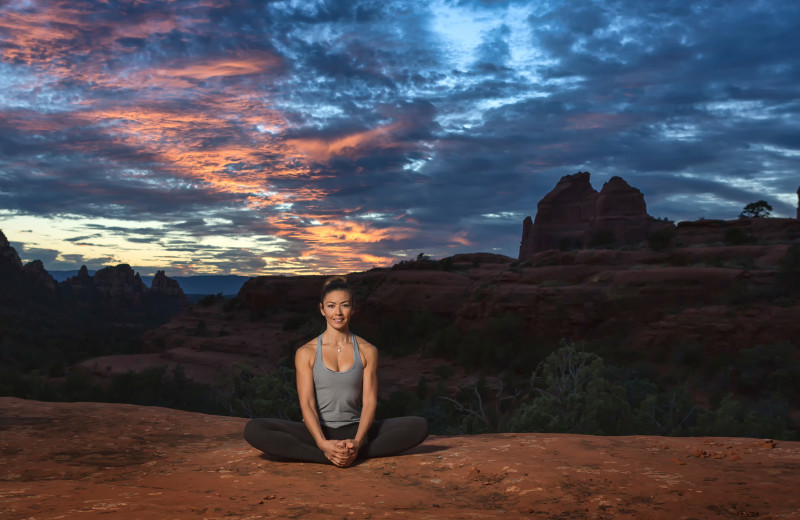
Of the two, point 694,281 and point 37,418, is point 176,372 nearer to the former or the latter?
point 37,418

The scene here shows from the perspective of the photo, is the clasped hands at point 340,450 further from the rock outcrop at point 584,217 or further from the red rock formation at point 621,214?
the red rock formation at point 621,214

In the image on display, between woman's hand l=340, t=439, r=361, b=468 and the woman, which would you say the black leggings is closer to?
the woman

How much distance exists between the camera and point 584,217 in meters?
72.3

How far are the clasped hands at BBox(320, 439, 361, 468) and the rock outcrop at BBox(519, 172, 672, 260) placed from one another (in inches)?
2178

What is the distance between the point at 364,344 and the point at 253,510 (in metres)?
1.55

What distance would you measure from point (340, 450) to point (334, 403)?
0.37m

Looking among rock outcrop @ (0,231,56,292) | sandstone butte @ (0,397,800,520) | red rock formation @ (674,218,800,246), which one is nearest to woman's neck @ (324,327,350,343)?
sandstone butte @ (0,397,800,520)

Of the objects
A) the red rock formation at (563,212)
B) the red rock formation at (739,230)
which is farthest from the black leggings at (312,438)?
the red rock formation at (563,212)

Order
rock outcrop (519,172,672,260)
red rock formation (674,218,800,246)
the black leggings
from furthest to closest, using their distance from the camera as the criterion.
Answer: rock outcrop (519,172,672,260) → red rock formation (674,218,800,246) → the black leggings

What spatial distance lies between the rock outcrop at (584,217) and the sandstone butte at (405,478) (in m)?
54.3

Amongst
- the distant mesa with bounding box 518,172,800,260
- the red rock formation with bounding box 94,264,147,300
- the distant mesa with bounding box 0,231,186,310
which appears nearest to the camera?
the distant mesa with bounding box 518,172,800,260

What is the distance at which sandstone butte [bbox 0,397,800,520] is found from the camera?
2.85m

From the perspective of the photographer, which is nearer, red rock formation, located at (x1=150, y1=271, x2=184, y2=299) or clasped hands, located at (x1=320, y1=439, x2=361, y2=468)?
clasped hands, located at (x1=320, y1=439, x2=361, y2=468)

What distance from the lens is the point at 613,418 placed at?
38.1 feet
